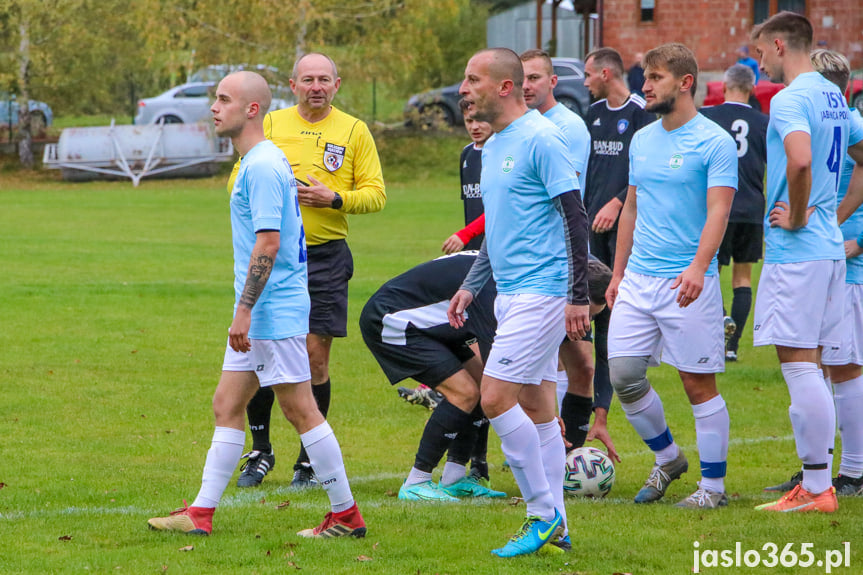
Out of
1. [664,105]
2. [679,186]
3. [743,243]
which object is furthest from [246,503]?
[743,243]

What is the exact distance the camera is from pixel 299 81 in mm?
7043

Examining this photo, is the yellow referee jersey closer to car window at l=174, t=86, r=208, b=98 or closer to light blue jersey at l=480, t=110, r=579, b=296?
light blue jersey at l=480, t=110, r=579, b=296

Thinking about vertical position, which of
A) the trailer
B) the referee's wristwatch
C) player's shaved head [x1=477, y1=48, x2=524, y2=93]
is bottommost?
the trailer

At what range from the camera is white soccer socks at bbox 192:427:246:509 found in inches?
219

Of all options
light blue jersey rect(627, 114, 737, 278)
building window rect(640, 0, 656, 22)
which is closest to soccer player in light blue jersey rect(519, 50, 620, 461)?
light blue jersey rect(627, 114, 737, 278)

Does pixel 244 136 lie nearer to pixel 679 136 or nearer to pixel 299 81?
pixel 299 81

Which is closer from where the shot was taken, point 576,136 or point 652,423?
point 652,423

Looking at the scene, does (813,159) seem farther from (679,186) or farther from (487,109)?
(487,109)

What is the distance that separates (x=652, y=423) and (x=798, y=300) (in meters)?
1.05

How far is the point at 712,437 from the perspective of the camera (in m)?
6.24

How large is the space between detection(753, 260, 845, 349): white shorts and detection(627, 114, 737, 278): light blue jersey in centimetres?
33

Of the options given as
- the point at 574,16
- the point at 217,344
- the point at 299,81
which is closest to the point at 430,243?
the point at 217,344

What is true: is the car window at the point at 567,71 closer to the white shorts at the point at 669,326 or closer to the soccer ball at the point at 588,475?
the soccer ball at the point at 588,475

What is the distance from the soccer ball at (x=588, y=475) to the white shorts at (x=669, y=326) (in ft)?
2.63
